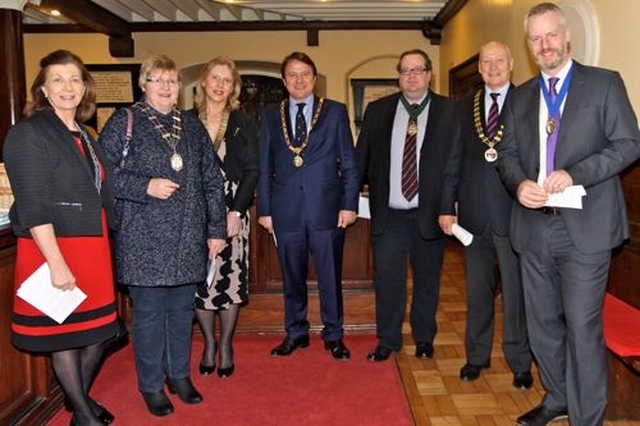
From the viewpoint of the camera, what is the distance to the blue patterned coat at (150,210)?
2395 millimetres

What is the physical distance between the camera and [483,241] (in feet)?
9.24

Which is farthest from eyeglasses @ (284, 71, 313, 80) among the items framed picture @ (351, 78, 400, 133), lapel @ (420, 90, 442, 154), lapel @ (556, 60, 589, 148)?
framed picture @ (351, 78, 400, 133)

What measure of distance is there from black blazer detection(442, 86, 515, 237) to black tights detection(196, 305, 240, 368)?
1123mm

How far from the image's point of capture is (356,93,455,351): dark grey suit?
9.73ft

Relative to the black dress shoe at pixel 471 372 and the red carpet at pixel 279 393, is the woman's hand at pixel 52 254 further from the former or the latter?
the black dress shoe at pixel 471 372

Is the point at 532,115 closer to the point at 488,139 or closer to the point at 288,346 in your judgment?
the point at 488,139

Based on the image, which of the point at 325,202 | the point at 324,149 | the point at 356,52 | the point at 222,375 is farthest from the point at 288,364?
the point at 356,52

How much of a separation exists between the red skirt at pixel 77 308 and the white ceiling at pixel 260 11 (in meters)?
4.64

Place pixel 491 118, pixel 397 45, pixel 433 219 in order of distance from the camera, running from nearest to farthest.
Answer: pixel 491 118
pixel 433 219
pixel 397 45

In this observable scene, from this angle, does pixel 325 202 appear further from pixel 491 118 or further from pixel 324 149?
pixel 491 118

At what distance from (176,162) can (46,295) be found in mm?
683

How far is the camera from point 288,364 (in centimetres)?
317

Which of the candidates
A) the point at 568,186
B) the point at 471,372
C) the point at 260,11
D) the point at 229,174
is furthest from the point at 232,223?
the point at 260,11

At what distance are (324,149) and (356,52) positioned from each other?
17.7ft
